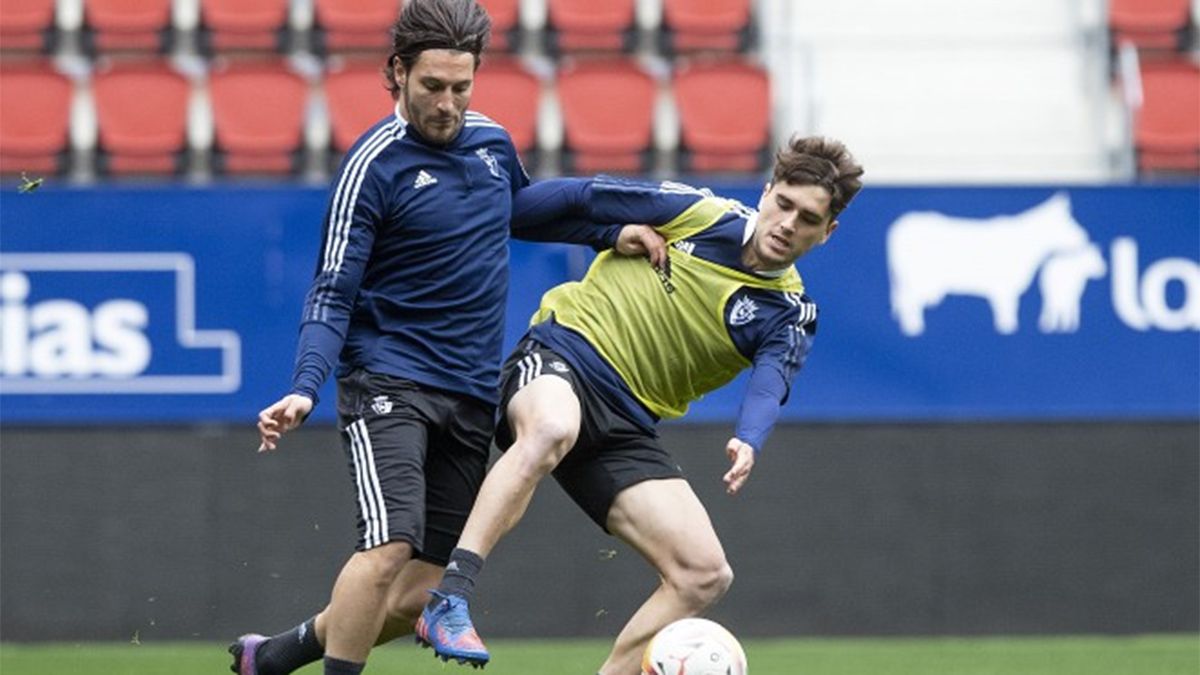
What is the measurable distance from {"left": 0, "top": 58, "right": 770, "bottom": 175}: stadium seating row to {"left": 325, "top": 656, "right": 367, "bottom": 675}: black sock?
5899 millimetres

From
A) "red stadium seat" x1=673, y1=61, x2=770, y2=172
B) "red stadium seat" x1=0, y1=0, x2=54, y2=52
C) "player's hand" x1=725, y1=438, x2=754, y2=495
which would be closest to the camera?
"player's hand" x1=725, y1=438, x2=754, y2=495

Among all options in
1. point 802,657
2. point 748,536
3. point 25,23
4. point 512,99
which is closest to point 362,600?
point 802,657

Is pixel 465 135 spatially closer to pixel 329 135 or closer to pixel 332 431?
pixel 332 431

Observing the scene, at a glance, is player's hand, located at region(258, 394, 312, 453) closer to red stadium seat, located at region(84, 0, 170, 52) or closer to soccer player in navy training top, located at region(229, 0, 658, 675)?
soccer player in navy training top, located at region(229, 0, 658, 675)

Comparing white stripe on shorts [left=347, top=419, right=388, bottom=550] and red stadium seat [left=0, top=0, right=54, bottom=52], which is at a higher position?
red stadium seat [left=0, top=0, right=54, bottom=52]

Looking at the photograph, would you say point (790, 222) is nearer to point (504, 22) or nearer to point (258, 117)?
point (258, 117)

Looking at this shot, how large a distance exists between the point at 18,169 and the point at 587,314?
19.8 feet

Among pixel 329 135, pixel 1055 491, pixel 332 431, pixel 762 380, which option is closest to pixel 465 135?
pixel 762 380

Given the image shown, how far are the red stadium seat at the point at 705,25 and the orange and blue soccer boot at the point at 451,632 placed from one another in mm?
7294

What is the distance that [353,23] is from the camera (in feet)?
43.0

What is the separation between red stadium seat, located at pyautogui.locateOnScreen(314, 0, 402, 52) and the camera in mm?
13086

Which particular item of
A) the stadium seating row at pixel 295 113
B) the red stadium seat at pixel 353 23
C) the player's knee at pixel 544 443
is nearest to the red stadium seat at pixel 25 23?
the stadium seating row at pixel 295 113

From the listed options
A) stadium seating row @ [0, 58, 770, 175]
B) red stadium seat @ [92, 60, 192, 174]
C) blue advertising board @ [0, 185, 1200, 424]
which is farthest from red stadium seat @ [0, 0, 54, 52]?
blue advertising board @ [0, 185, 1200, 424]

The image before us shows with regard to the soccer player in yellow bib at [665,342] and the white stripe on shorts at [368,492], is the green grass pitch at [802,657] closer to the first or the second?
the soccer player in yellow bib at [665,342]
